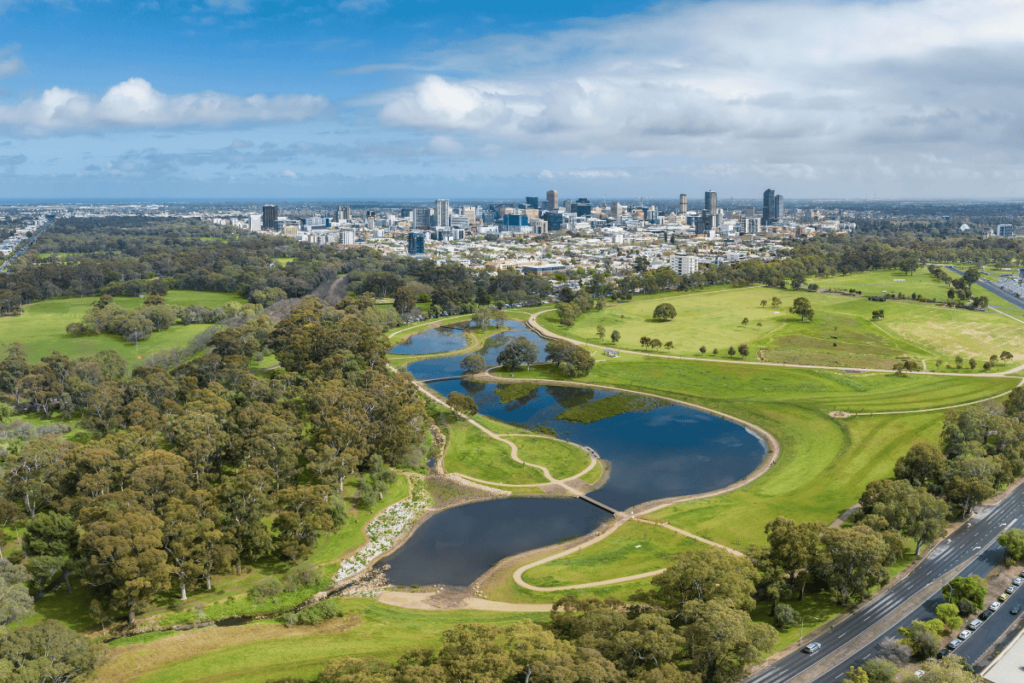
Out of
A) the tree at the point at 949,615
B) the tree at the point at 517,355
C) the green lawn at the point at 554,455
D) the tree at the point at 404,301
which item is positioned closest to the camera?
the tree at the point at 949,615

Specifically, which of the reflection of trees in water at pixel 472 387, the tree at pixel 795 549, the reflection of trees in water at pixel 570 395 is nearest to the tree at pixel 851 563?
the tree at pixel 795 549

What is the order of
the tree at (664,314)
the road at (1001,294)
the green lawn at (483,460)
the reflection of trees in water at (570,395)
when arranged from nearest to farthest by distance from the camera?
the green lawn at (483,460) < the reflection of trees in water at (570,395) < the tree at (664,314) < the road at (1001,294)

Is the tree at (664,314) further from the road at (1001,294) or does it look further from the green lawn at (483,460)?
the road at (1001,294)

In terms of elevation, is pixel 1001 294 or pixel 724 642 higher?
pixel 1001 294

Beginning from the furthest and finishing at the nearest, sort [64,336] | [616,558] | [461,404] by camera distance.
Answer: [64,336] → [461,404] → [616,558]

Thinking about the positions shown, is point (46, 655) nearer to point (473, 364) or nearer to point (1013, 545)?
point (1013, 545)

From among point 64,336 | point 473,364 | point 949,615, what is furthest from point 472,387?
point 64,336
